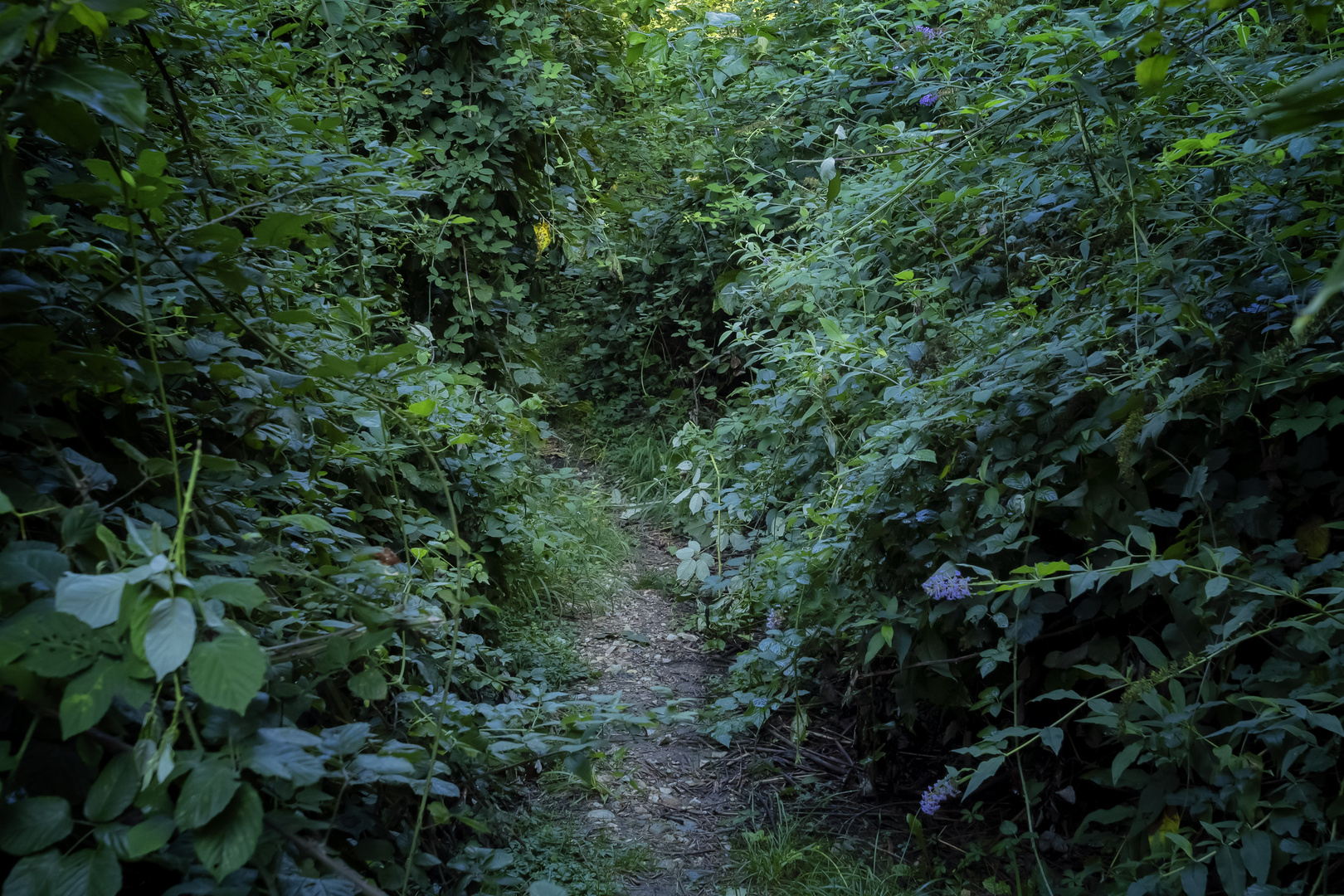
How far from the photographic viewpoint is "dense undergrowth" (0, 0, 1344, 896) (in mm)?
828

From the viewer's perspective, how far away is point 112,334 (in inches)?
47.2

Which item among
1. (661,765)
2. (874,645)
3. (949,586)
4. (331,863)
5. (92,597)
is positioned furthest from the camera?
(661,765)

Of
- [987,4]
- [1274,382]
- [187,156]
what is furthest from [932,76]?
[187,156]

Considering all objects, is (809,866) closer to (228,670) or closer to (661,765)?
→ (661,765)

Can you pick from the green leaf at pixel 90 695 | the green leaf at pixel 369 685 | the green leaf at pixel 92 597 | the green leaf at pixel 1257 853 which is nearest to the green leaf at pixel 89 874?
the green leaf at pixel 90 695

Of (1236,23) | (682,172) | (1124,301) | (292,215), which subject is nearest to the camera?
(292,215)

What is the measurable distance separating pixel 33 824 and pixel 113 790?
67 millimetres

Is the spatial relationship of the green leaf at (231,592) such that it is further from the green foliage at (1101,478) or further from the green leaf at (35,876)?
the green foliage at (1101,478)

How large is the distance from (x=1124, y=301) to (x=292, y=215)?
5.66 ft

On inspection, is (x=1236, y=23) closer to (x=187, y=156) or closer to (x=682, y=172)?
(x=187, y=156)

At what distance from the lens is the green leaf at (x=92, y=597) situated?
70 centimetres

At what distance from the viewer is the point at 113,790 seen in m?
0.80

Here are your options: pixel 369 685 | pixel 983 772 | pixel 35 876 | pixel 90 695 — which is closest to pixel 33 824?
pixel 35 876

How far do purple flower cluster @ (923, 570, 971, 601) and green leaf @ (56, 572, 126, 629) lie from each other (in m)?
1.49
